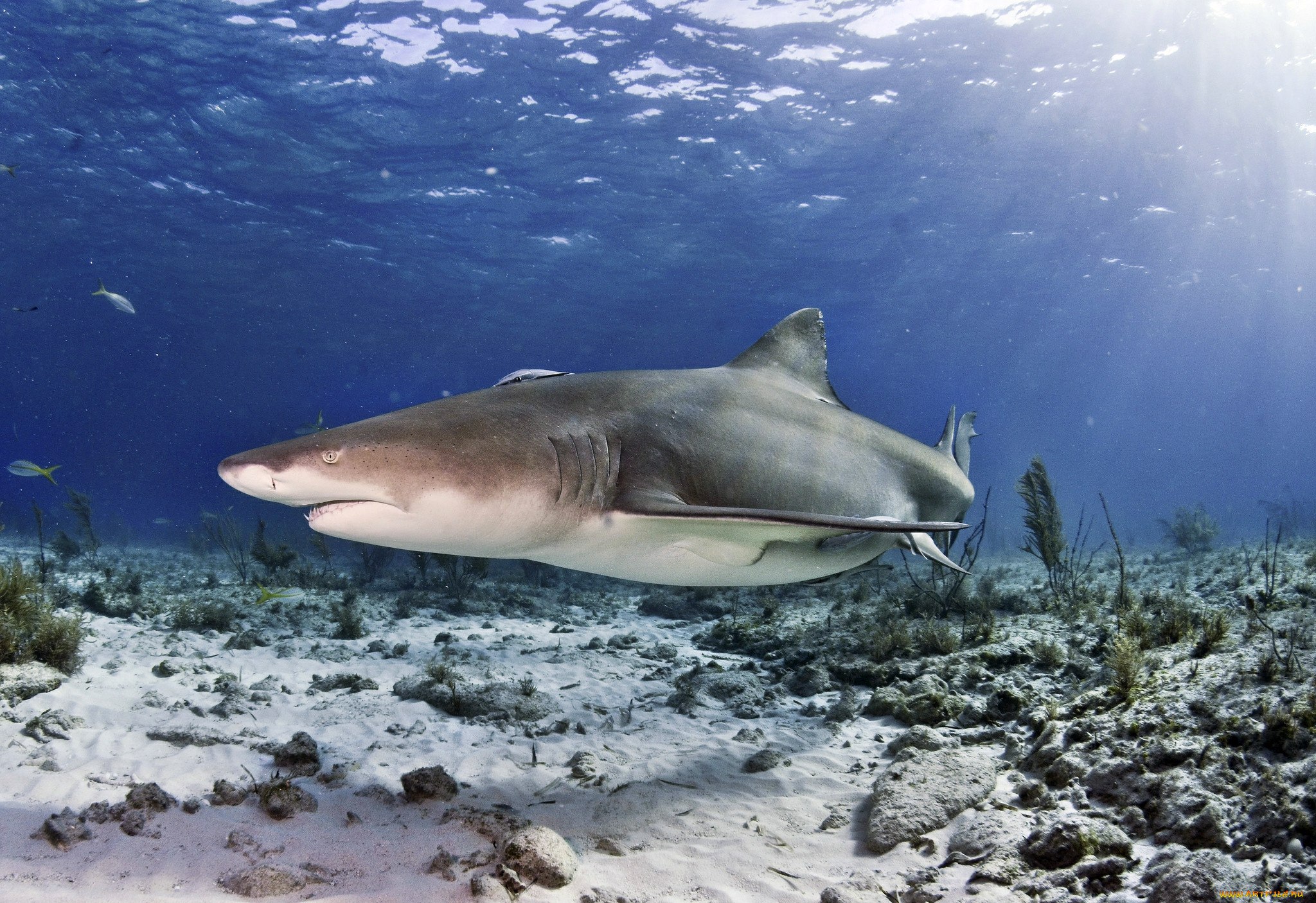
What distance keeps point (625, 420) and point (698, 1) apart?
16.9m

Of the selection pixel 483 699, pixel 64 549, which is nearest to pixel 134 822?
pixel 483 699

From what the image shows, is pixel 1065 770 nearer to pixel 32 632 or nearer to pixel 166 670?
pixel 166 670

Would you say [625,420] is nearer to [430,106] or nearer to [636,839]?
[636,839]

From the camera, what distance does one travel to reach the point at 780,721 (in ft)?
16.3

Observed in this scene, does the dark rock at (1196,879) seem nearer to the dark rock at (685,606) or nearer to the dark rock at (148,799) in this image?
the dark rock at (148,799)

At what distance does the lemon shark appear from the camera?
2.48 meters

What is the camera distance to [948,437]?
628cm

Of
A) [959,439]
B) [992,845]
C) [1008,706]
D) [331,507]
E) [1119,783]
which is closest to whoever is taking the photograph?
[331,507]

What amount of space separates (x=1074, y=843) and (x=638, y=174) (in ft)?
78.4

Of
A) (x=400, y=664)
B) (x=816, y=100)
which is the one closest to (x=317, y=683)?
(x=400, y=664)

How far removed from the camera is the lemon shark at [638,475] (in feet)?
8.13

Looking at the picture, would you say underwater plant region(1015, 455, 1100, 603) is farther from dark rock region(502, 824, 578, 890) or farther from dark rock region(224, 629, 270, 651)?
dark rock region(224, 629, 270, 651)

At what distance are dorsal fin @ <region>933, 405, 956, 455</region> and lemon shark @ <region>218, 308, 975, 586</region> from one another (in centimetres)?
120

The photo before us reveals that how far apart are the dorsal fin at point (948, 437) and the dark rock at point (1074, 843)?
3920 millimetres
